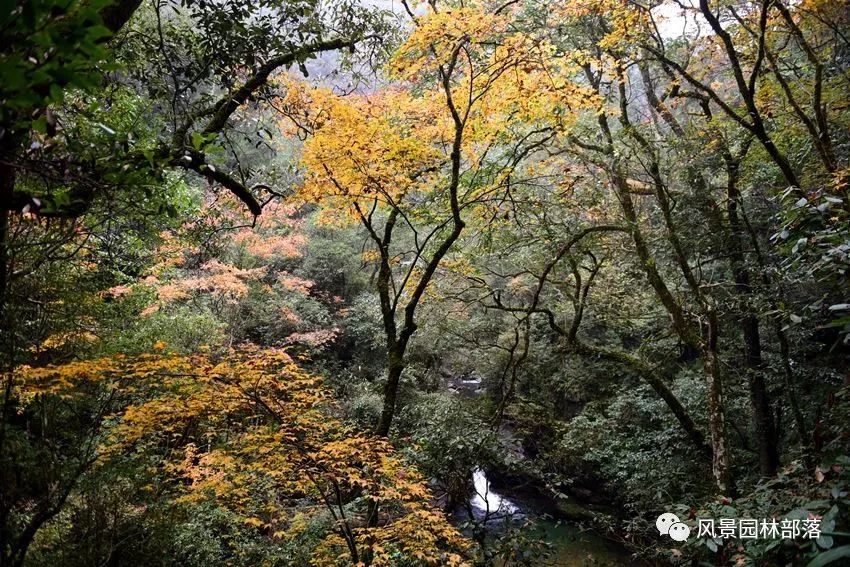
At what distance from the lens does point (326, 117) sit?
17.3ft

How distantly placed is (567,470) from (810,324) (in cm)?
592

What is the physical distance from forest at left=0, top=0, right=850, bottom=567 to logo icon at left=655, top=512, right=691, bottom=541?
0.07ft

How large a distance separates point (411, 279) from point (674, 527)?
4869 mm

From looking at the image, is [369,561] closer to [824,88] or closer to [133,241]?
[133,241]

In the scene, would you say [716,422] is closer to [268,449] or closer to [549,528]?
[268,449]

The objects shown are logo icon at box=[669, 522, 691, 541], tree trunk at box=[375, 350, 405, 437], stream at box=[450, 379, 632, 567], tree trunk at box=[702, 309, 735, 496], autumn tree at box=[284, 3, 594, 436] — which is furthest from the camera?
stream at box=[450, 379, 632, 567]

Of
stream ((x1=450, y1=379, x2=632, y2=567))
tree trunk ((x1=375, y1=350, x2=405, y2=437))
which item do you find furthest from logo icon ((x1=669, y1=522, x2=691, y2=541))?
stream ((x1=450, y1=379, x2=632, y2=567))

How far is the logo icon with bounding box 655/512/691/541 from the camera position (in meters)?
3.07

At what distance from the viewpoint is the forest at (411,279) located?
3154 millimetres

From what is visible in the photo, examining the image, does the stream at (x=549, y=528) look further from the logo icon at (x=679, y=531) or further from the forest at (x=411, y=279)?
the logo icon at (x=679, y=531)

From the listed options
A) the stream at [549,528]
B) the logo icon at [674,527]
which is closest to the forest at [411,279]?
the logo icon at [674,527]

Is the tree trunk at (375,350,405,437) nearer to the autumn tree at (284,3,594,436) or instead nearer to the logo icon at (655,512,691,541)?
the autumn tree at (284,3,594,436)

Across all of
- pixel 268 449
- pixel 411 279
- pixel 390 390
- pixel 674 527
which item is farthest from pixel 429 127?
pixel 674 527

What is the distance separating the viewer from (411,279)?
7.20 m
